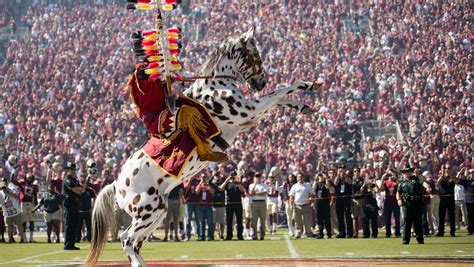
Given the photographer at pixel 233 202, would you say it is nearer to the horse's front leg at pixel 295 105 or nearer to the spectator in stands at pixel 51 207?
the spectator in stands at pixel 51 207

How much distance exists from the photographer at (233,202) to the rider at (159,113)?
11851 millimetres

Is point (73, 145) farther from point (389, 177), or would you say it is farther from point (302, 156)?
point (389, 177)

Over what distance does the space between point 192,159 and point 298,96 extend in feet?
81.4

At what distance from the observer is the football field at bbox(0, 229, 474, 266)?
13891 millimetres

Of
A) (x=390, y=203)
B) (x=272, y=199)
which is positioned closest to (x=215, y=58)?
(x=390, y=203)

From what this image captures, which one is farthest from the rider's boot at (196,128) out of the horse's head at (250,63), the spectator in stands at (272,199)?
the spectator in stands at (272,199)

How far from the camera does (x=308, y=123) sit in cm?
3378

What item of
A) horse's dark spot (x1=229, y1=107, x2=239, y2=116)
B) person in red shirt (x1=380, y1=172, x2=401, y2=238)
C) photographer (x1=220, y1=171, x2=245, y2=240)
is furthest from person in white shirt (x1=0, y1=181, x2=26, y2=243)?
horse's dark spot (x1=229, y1=107, x2=239, y2=116)

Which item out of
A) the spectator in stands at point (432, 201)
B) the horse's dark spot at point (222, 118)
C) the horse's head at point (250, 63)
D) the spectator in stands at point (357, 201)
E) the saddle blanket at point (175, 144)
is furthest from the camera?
the spectator in stands at point (432, 201)

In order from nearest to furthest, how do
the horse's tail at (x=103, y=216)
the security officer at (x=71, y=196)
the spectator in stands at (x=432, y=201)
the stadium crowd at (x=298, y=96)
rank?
1. the horse's tail at (x=103, y=216)
2. the security officer at (x=71, y=196)
3. the spectator in stands at (x=432, y=201)
4. the stadium crowd at (x=298, y=96)

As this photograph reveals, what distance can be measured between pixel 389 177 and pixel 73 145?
15746 millimetres

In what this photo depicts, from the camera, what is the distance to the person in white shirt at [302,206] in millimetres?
23312

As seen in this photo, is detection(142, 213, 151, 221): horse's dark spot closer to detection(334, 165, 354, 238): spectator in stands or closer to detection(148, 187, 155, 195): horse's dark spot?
detection(148, 187, 155, 195): horse's dark spot

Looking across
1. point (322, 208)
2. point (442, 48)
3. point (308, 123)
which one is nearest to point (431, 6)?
point (442, 48)
